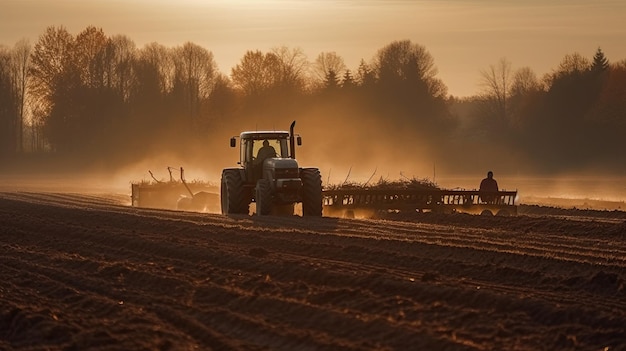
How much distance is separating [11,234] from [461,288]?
12439 mm

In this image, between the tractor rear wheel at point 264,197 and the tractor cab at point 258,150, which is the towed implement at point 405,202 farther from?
the tractor rear wheel at point 264,197

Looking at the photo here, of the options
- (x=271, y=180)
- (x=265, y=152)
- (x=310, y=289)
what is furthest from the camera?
(x=265, y=152)

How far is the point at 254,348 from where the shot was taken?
12.0 meters

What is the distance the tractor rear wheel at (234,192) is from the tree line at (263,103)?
58942 mm

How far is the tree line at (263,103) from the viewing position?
9438cm

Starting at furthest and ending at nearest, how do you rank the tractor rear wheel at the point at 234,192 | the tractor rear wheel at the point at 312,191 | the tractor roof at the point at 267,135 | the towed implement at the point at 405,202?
1. the towed implement at the point at 405,202
2. the tractor rear wheel at the point at 234,192
3. the tractor roof at the point at 267,135
4. the tractor rear wheel at the point at 312,191

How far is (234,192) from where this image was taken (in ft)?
100

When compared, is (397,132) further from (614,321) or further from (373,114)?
(614,321)

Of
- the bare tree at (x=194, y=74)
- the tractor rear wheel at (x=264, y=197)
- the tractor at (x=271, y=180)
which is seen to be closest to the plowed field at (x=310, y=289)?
the tractor at (x=271, y=180)

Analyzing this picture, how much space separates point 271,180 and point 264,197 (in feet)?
1.40

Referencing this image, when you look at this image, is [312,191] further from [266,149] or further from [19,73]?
[19,73]

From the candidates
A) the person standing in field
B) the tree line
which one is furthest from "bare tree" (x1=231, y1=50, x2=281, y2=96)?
the person standing in field

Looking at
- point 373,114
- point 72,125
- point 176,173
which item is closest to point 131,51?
point 72,125

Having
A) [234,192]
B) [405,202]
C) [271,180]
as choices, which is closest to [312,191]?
[271,180]
